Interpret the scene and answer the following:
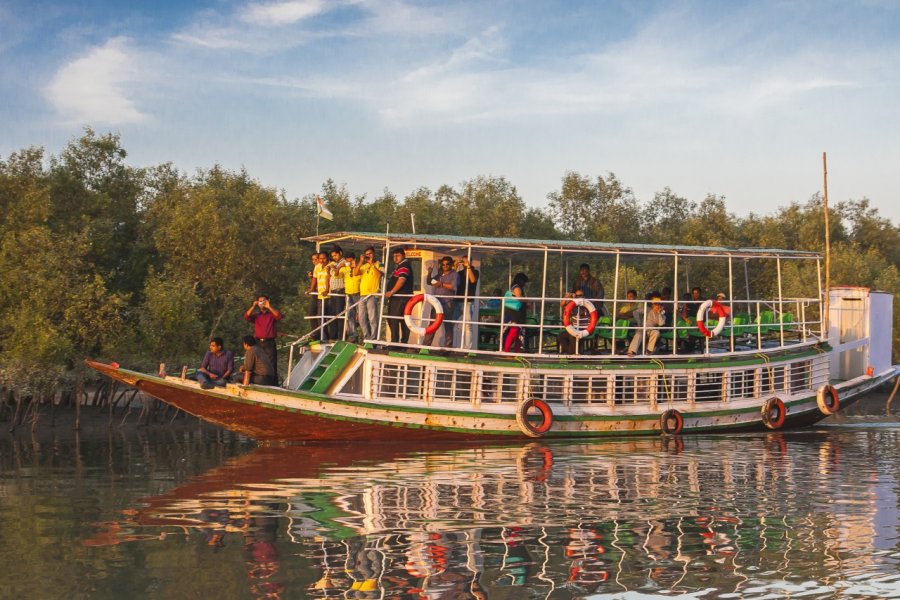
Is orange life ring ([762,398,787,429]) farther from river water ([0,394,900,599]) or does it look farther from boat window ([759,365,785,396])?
river water ([0,394,900,599])

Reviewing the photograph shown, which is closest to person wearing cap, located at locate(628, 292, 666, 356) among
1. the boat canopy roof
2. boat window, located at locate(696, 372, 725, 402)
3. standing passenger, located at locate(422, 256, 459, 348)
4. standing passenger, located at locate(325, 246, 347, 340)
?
boat window, located at locate(696, 372, 725, 402)

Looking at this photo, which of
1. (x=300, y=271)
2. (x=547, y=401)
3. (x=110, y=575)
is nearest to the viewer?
(x=110, y=575)

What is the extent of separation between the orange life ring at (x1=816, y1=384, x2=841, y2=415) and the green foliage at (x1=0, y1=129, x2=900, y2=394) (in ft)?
12.9

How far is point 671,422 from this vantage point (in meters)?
Answer: 24.4

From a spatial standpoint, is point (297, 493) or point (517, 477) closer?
point (297, 493)

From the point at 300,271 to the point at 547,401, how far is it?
24201mm

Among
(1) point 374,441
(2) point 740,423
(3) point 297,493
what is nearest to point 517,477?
(3) point 297,493

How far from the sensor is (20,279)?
32.8 m

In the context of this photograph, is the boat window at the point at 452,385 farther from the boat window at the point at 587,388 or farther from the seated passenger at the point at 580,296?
the seated passenger at the point at 580,296

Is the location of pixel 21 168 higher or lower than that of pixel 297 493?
higher

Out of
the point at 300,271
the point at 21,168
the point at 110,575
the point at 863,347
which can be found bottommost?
the point at 110,575

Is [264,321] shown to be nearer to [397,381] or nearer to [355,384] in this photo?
[355,384]

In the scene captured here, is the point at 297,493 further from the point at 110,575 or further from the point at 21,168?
the point at 21,168

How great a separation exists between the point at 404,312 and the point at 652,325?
5.84 meters
